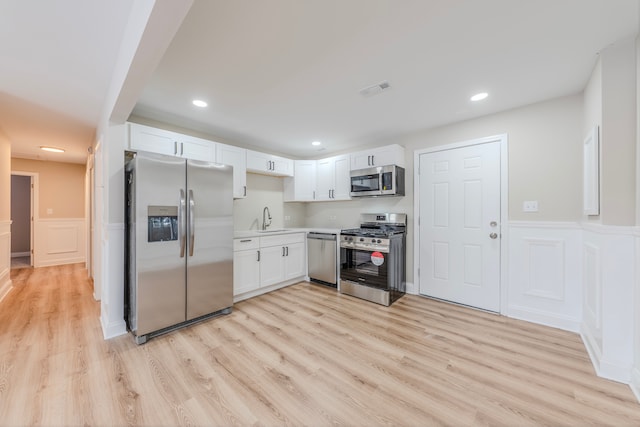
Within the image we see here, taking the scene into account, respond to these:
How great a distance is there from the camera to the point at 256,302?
11.2 feet

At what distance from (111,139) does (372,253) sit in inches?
129

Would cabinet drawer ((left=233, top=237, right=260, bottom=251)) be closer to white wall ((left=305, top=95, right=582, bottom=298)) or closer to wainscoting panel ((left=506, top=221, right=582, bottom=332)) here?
white wall ((left=305, top=95, right=582, bottom=298))

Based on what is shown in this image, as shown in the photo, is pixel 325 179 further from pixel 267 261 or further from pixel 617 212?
pixel 617 212

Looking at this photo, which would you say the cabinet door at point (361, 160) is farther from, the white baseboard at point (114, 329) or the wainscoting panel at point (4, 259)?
the wainscoting panel at point (4, 259)

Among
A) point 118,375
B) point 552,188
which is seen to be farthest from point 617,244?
point 118,375

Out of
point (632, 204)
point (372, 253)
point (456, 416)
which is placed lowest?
point (456, 416)

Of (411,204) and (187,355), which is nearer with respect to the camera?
(187,355)

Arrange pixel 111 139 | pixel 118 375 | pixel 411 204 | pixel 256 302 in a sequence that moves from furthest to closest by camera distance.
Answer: pixel 411 204, pixel 256 302, pixel 111 139, pixel 118 375

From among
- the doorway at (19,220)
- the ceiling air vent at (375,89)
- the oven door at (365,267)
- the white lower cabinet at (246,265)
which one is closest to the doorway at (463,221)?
the oven door at (365,267)

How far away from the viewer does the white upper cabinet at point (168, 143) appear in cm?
283

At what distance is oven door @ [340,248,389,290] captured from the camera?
3363 mm

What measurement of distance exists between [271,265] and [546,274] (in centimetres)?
338

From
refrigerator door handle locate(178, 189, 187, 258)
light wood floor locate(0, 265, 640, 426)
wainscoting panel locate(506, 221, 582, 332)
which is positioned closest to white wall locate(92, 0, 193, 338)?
light wood floor locate(0, 265, 640, 426)

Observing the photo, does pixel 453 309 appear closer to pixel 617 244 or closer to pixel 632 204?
pixel 617 244
